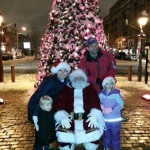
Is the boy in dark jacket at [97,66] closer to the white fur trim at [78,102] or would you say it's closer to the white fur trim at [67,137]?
the white fur trim at [78,102]

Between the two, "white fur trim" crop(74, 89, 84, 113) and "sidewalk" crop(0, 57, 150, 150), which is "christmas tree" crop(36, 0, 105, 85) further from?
"white fur trim" crop(74, 89, 84, 113)

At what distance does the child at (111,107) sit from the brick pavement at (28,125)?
23.9 inches

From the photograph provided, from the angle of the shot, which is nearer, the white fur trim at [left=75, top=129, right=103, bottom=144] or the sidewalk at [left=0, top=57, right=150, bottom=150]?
the white fur trim at [left=75, top=129, right=103, bottom=144]

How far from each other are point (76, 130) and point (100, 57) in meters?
1.66

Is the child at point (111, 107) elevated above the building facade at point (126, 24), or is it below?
below

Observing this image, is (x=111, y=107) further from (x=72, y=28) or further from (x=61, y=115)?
(x=72, y=28)

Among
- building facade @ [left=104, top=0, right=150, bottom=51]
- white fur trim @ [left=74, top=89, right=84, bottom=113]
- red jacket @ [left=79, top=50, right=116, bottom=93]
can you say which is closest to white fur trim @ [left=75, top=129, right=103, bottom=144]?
white fur trim @ [left=74, top=89, right=84, bottom=113]

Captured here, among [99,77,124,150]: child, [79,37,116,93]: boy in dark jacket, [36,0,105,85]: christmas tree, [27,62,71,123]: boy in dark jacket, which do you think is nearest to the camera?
[27,62,71,123]: boy in dark jacket

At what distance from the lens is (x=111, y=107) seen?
5.26 meters

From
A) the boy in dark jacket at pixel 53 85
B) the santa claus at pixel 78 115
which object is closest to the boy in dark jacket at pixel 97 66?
the boy in dark jacket at pixel 53 85

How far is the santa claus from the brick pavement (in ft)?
4.67

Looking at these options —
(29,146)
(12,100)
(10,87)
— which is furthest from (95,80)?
(10,87)

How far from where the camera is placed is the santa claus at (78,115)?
14.9ft

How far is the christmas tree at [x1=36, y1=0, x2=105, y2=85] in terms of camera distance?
9375mm
